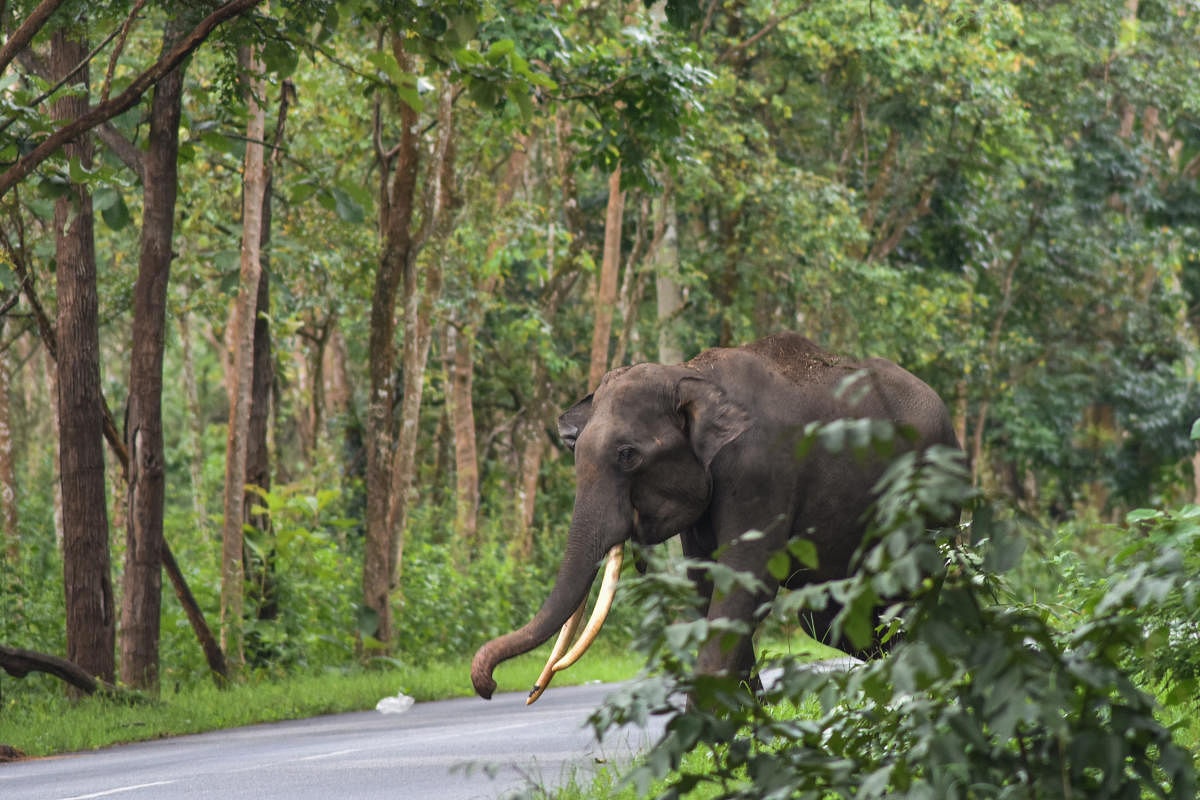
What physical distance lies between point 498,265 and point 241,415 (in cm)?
749

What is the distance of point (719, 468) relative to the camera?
8.35 metres

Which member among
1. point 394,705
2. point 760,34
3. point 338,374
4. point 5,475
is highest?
point 760,34

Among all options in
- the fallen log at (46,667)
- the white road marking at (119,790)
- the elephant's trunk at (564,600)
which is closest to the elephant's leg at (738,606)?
the elephant's trunk at (564,600)

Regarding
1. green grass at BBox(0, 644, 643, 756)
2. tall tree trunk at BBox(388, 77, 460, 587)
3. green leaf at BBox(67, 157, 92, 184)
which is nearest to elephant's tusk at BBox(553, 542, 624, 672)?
green grass at BBox(0, 644, 643, 756)

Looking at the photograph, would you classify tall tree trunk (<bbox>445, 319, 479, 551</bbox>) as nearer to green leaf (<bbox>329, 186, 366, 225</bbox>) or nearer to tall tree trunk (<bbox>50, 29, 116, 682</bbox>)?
tall tree trunk (<bbox>50, 29, 116, 682</bbox>)

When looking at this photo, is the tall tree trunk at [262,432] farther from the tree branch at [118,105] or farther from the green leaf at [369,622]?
the tree branch at [118,105]

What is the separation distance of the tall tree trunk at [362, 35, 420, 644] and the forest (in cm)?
4

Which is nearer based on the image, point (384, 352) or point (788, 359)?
point (788, 359)

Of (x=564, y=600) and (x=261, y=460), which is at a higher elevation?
(x=564, y=600)

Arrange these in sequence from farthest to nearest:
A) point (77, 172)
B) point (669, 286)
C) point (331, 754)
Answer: point (669, 286) < point (77, 172) < point (331, 754)

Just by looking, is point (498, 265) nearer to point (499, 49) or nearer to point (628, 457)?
point (499, 49)

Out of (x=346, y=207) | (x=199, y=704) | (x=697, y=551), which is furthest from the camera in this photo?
(x=199, y=704)

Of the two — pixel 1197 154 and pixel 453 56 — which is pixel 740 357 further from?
pixel 1197 154

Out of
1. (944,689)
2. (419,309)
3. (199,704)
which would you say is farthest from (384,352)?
(944,689)
